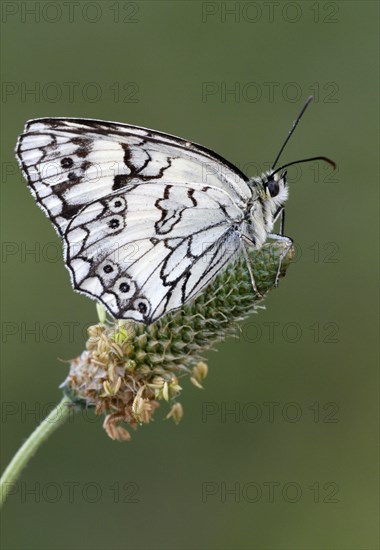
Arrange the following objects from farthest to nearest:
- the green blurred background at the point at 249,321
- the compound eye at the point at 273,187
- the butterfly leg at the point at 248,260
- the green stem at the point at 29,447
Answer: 1. the green blurred background at the point at 249,321
2. the compound eye at the point at 273,187
3. the butterfly leg at the point at 248,260
4. the green stem at the point at 29,447

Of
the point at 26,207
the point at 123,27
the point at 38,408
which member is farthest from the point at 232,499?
the point at 123,27

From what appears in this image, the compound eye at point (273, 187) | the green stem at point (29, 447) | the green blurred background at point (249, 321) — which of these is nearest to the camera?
the green stem at point (29, 447)

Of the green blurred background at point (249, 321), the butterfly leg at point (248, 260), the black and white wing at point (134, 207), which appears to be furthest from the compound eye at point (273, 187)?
the green blurred background at point (249, 321)

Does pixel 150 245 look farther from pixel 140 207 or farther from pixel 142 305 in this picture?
pixel 142 305

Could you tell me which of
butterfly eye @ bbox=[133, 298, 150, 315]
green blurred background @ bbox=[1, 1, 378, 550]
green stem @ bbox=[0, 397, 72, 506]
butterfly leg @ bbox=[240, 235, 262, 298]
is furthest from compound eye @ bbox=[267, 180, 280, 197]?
green blurred background @ bbox=[1, 1, 378, 550]

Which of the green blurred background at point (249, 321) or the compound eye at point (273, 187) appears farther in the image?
the green blurred background at point (249, 321)

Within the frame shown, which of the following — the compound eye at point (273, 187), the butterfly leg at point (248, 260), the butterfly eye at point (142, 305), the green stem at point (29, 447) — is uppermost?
the compound eye at point (273, 187)

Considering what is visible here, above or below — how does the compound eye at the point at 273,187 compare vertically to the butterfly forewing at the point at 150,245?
above

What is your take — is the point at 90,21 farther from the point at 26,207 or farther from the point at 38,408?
the point at 38,408

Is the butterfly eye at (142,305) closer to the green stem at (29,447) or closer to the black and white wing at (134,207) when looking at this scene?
the black and white wing at (134,207)

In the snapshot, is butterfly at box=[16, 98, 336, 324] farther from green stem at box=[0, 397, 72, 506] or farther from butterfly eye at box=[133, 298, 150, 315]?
green stem at box=[0, 397, 72, 506]
